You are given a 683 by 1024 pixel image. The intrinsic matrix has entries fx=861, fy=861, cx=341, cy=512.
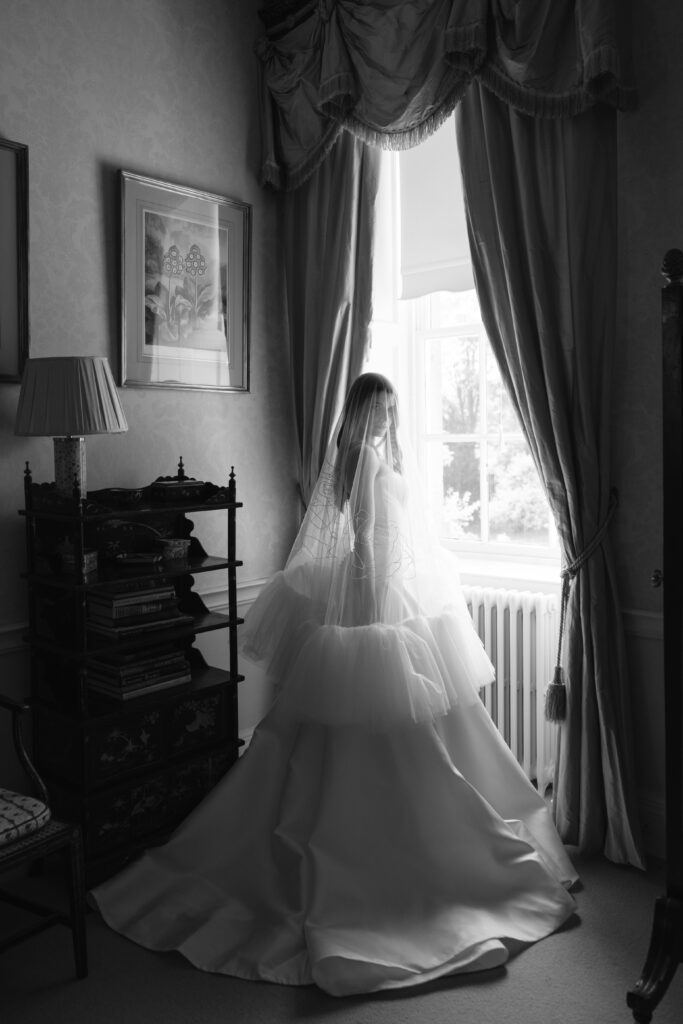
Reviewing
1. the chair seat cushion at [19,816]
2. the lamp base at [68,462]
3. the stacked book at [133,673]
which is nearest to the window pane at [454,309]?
the lamp base at [68,462]

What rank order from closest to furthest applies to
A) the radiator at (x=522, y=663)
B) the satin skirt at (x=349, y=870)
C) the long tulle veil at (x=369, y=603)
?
the satin skirt at (x=349, y=870) < the long tulle veil at (x=369, y=603) < the radiator at (x=522, y=663)

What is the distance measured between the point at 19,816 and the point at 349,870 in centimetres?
94

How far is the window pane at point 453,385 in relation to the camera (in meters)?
3.87

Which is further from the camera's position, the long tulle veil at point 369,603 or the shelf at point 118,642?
the shelf at point 118,642

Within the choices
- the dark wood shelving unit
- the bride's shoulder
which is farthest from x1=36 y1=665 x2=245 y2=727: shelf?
the bride's shoulder

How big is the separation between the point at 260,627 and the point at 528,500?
142 centimetres

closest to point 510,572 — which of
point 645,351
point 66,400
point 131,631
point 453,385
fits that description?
point 453,385

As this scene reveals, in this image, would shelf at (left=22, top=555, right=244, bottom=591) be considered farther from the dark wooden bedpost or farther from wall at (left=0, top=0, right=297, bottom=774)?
the dark wooden bedpost

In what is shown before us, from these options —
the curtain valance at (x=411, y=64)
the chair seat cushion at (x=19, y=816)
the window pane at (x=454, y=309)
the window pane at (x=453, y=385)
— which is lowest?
the chair seat cushion at (x=19, y=816)

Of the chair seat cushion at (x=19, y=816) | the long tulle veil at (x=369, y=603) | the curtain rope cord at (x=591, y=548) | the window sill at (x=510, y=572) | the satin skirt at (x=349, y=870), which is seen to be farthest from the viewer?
the window sill at (x=510, y=572)

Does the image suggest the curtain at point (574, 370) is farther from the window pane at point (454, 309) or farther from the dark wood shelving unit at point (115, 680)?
the dark wood shelving unit at point (115, 680)

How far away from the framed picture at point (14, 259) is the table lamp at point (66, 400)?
0.18 metres

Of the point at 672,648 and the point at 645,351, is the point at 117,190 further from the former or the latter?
the point at 672,648

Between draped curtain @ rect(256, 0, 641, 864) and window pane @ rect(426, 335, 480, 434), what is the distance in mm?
759
